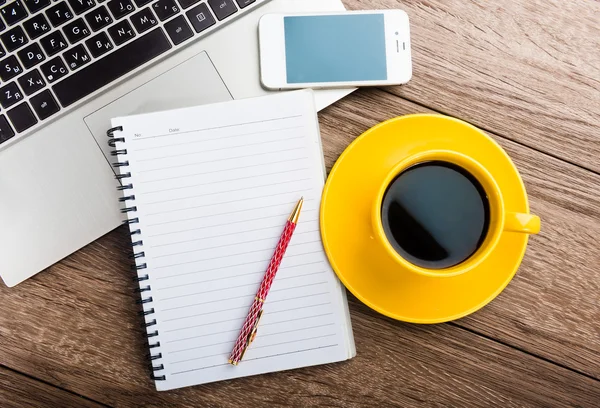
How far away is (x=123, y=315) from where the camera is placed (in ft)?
1.83

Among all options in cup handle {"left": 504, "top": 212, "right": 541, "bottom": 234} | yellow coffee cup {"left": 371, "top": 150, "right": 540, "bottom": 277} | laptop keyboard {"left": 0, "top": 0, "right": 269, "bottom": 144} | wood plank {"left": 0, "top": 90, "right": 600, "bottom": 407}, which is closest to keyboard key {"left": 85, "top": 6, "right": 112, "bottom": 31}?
laptop keyboard {"left": 0, "top": 0, "right": 269, "bottom": 144}

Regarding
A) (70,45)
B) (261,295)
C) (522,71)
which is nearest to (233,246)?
(261,295)

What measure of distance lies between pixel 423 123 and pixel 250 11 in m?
0.22

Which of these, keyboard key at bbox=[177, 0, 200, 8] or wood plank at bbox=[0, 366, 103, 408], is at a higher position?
keyboard key at bbox=[177, 0, 200, 8]

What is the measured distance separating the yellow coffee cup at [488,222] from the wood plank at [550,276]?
0.12 metres

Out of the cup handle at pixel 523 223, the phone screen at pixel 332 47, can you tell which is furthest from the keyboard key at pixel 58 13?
the cup handle at pixel 523 223

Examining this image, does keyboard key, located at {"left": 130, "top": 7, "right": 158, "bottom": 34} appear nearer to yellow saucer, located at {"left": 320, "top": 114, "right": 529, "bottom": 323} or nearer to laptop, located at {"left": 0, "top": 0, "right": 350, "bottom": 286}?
laptop, located at {"left": 0, "top": 0, "right": 350, "bottom": 286}

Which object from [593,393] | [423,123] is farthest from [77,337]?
[593,393]

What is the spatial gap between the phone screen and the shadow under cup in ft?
0.43

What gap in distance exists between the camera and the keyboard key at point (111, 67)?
0.52 metres

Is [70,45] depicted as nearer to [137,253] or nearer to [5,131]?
[5,131]

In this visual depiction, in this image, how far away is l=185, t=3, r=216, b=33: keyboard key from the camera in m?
0.53

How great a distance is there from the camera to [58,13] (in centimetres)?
51

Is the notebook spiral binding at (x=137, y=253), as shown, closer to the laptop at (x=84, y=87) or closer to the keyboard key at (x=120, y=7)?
the laptop at (x=84, y=87)
